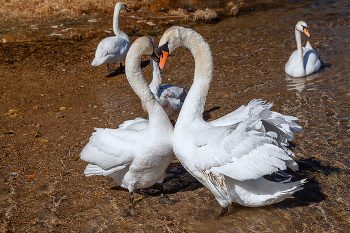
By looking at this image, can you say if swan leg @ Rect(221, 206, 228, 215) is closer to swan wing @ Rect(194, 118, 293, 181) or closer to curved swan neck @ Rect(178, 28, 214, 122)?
swan wing @ Rect(194, 118, 293, 181)

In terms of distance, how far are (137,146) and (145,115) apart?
10.5 ft

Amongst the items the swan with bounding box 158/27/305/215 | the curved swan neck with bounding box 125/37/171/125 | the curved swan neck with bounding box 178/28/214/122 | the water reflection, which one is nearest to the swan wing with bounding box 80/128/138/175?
the curved swan neck with bounding box 125/37/171/125

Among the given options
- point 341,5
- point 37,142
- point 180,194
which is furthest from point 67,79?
point 341,5

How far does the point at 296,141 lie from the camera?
553 cm

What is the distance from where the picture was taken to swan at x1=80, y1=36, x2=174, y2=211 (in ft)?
13.0

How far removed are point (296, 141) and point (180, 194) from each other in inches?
84.6

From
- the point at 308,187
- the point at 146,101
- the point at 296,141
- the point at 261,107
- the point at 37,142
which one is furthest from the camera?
the point at 37,142

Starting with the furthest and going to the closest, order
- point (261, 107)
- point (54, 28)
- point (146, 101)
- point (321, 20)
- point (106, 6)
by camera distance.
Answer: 1. point (106, 6)
2. point (54, 28)
3. point (321, 20)
4. point (146, 101)
5. point (261, 107)

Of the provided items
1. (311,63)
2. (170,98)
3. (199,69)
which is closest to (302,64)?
(311,63)

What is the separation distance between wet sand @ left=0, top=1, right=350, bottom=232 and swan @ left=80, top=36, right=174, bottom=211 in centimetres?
50

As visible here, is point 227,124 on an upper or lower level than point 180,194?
upper

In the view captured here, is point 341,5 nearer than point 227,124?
No

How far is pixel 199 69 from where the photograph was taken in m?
4.16

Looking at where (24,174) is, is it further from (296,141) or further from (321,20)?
(321,20)
